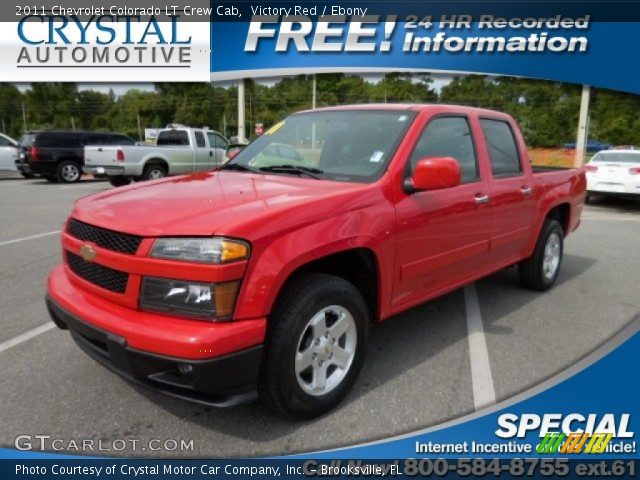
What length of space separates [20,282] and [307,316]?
13.3 ft

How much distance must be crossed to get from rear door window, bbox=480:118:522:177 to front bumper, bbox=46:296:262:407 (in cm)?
289

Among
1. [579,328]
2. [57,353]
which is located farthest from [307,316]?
[579,328]

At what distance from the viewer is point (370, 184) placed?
10.6 feet

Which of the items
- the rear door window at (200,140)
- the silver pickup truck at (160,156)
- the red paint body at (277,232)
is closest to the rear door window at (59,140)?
the silver pickup truck at (160,156)

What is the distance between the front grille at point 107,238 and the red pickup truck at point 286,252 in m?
0.01

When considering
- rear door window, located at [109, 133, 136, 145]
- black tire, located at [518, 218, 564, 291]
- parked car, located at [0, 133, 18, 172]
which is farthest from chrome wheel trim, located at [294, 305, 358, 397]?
parked car, located at [0, 133, 18, 172]

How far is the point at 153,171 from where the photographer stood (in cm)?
1566

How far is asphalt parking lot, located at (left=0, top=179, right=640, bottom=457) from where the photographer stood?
2855 mm

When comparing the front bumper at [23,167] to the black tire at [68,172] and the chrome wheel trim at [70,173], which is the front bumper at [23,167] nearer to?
the black tire at [68,172]

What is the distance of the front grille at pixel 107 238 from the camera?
2615 mm

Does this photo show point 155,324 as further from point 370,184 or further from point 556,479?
point 556,479

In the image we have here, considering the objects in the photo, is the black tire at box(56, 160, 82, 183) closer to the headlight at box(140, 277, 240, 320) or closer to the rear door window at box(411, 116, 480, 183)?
the rear door window at box(411, 116, 480, 183)

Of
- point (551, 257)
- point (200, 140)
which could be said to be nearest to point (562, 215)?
Result: point (551, 257)

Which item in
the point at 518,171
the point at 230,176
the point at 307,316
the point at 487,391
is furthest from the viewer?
the point at 518,171
